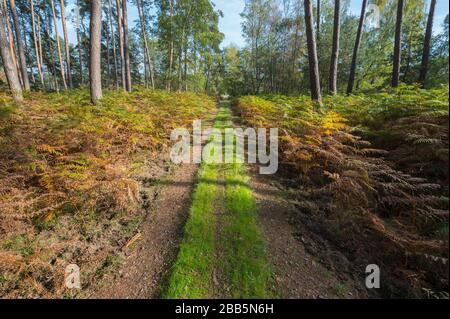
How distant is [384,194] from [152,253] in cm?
400

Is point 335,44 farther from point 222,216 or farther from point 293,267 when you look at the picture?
point 293,267

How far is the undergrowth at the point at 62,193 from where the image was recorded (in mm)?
2795

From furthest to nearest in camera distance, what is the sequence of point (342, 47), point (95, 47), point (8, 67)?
point (342, 47)
point (95, 47)
point (8, 67)

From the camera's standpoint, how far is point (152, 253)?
3131 mm

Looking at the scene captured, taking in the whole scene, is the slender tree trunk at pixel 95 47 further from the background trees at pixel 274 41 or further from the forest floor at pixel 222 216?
the background trees at pixel 274 41

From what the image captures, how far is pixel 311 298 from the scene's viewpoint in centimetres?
244

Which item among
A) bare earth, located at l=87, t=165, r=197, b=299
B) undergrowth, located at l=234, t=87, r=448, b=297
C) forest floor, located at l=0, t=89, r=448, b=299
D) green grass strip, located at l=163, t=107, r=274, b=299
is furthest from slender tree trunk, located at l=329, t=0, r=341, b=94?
bare earth, located at l=87, t=165, r=197, b=299

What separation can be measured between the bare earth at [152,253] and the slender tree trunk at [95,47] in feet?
18.8

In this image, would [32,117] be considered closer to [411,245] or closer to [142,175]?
[142,175]

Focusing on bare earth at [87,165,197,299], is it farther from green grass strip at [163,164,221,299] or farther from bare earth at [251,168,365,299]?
bare earth at [251,168,365,299]

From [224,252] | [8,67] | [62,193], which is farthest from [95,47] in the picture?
[224,252]

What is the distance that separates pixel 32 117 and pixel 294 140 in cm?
701

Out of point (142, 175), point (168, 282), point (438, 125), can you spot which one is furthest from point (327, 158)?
point (142, 175)
